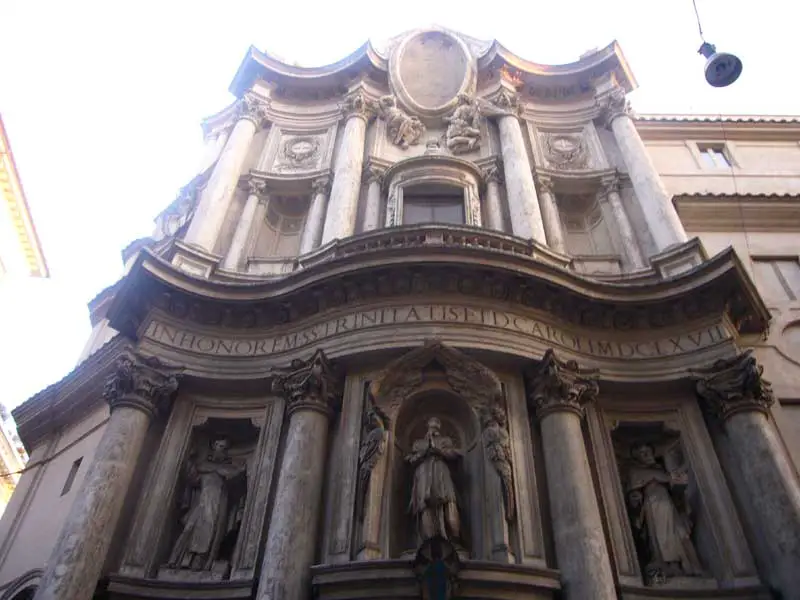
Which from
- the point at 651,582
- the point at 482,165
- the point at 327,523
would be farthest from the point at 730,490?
the point at 482,165

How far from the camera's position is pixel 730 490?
989 centimetres

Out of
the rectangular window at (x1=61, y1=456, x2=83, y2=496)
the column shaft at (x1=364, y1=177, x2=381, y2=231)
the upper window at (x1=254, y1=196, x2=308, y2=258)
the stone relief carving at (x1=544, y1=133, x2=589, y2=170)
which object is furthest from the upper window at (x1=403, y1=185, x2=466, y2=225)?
the rectangular window at (x1=61, y1=456, x2=83, y2=496)

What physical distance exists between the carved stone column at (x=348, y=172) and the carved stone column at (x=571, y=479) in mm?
5390

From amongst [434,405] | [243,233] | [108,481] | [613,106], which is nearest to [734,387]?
[434,405]

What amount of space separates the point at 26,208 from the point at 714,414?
25292 millimetres

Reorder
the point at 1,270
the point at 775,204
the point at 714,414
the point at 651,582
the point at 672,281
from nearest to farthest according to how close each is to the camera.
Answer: the point at 651,582 < the point at 714,414 < the point at 672,281 < the point at 775,204 < the point at 1,270

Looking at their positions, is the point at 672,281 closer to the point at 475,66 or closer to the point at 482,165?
the point at 482,165

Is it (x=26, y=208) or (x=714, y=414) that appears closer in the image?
(x=714, y=414)

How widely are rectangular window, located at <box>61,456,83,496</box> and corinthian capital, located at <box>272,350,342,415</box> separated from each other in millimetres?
5166

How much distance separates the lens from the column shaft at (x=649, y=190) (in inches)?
536

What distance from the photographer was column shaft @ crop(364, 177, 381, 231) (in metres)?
14.9

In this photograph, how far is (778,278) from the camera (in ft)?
46.0

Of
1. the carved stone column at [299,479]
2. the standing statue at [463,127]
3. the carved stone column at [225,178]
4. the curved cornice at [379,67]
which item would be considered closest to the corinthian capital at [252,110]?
the carved stone column at [225,178]

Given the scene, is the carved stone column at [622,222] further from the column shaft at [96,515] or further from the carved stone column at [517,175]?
the column shaft at [96,515]
